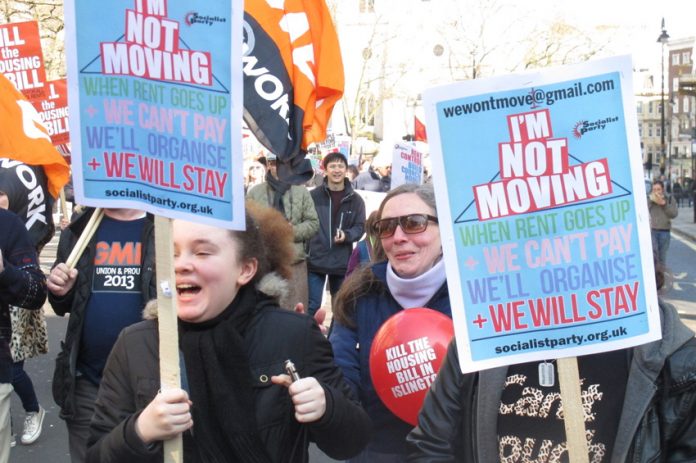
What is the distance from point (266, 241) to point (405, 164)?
5.96 meters

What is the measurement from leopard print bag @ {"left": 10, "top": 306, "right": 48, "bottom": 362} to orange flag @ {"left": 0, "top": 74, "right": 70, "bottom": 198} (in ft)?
3.12

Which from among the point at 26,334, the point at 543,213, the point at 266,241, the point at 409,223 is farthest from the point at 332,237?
the point at 543,213

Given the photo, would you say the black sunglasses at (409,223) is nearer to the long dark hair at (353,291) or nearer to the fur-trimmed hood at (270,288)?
the long dark hair at (353,291)

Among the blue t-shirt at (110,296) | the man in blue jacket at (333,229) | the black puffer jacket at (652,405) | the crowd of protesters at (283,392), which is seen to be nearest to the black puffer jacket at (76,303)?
the blue t-shirt at (110,296)

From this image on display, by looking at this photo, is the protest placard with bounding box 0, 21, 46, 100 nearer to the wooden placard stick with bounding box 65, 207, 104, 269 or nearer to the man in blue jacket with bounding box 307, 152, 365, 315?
the man in blue jacket with bounding box 307, 152, 365, 315

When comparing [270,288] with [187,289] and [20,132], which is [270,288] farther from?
[20,132]

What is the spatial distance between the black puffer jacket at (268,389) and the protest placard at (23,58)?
601 centimetres

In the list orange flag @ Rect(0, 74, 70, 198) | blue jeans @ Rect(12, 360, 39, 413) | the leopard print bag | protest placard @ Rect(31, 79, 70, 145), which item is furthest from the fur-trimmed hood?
protest placard @ Rect(31, 79, 70, 145)

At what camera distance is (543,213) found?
2713mm

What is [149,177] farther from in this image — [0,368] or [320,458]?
[320,458]

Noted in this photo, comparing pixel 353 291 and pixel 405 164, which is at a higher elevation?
pixel 405 164

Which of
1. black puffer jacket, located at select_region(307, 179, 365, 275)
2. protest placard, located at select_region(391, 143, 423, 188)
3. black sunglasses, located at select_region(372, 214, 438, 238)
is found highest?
protest placard, located at select_region(391, 143, 423, 188)

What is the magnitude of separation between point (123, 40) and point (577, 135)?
1.21 m

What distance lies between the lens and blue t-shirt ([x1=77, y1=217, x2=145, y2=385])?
4496 mm
